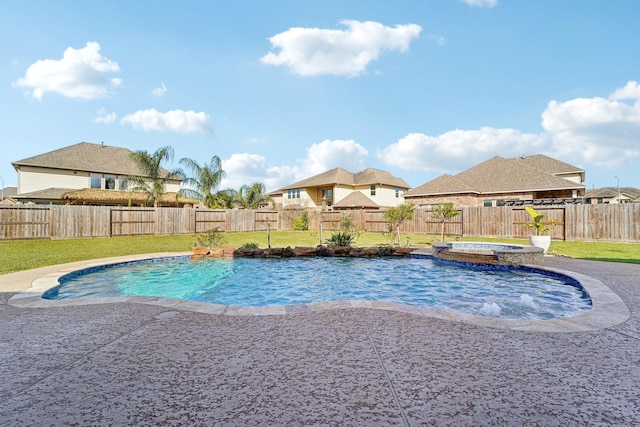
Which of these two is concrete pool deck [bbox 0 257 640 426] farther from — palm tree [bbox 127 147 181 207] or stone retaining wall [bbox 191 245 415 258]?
palm tree [bbox 127 147 181 207]

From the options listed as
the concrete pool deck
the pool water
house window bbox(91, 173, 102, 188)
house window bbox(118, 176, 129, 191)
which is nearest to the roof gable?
the pool water

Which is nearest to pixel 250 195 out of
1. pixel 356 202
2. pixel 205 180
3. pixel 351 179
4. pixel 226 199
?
pixel 226 199

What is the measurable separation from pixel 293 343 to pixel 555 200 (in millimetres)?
23508

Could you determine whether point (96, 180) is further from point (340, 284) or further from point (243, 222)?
point (340, 284)

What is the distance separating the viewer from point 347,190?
121ft

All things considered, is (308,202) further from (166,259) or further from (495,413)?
(495,413)

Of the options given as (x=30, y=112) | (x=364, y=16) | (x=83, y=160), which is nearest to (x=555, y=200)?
(x=364, y=16)

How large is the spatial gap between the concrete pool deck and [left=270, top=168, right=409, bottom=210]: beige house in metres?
30.2

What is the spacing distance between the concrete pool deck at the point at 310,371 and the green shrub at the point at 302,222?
73.6ft

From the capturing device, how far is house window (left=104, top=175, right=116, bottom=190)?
29.2 meters

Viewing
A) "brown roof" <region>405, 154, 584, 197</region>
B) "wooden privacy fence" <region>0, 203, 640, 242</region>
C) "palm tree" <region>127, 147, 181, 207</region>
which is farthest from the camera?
"palm tree" <region>127, 147, 181, 207</region>

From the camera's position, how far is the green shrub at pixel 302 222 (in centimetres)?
2671

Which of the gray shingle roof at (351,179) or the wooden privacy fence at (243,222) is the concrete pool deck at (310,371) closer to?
the wooden privacy fence at (243,222)

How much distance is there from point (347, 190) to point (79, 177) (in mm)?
25134
